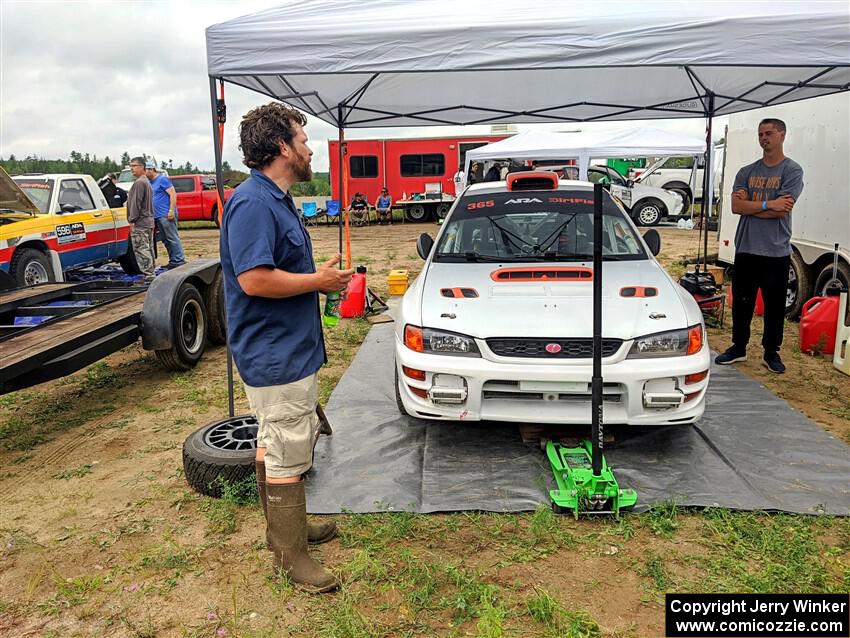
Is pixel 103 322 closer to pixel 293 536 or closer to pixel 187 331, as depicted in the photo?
pixel 187 331

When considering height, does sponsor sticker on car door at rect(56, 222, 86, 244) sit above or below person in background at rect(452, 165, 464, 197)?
below

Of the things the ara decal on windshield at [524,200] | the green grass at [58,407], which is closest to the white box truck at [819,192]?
the ara decal on windshield at [524,200]

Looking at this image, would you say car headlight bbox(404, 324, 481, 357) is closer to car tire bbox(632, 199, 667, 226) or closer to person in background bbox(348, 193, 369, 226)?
car tire bbox(632, 199, 667, 226)

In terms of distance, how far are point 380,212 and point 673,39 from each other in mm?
19768

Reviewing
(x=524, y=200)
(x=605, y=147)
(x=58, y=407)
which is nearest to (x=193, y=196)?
(x=605, y=147)

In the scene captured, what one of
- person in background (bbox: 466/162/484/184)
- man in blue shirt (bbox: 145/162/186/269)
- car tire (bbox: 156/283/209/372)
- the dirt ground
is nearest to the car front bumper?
the dirt ground

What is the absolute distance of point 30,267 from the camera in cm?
839

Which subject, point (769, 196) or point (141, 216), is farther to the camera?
point (141, 216)

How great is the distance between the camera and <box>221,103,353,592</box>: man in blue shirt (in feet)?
7.89

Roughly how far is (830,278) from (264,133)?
6.52 metres

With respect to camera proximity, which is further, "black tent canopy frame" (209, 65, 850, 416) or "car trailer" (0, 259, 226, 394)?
"black tent canopy frame" (209, 65, 850, 416)

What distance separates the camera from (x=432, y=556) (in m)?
2.90

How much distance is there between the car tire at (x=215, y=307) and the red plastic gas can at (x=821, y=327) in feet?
18.6

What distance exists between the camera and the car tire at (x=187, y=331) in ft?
18.1
